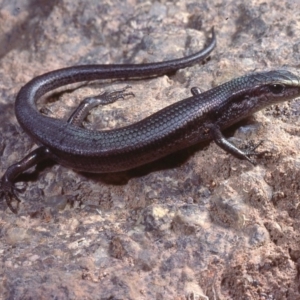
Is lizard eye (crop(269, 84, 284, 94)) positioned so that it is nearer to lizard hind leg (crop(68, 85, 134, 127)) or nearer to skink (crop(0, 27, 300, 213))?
skink (crop(0, 27, 300, 213))

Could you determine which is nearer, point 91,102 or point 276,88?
point 276,88

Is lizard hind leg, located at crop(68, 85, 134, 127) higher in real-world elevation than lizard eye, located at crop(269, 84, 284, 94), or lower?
lower

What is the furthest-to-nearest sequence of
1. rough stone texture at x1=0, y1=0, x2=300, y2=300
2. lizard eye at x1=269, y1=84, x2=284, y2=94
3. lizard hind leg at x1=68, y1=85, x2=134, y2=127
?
lizard hind leg at x1=68, y1=85, x2=134, y2=127 → lizard eye at x1=269, y1=84, x2=284, y2=94 → rough stone texture at x1=0, y1=0, x2=300, y2=300

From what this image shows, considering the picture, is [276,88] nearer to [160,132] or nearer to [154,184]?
[160,132]

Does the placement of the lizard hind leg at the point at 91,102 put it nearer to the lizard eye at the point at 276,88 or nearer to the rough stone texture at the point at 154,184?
the rough stone texture at the point at 154,184

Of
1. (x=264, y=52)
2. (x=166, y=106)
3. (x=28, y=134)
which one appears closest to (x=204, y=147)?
(x=166, y=106)

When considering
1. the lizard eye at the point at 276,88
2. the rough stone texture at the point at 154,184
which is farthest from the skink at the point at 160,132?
the rough stone texture at the point at 154,184

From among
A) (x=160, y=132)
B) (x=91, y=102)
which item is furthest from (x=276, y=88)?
(x=91, y=102)

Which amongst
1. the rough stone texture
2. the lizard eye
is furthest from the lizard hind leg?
the lizard eye
